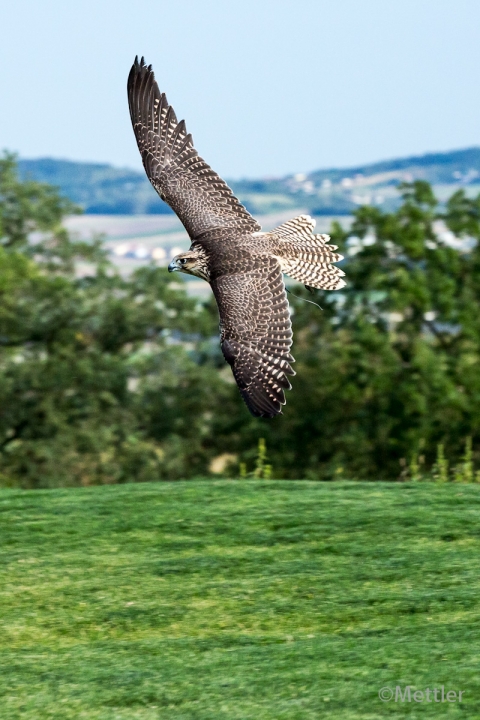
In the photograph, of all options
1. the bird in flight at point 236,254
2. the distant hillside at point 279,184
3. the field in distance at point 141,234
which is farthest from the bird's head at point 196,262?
the distant hillside at point 279,184

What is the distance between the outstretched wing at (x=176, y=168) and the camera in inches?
275

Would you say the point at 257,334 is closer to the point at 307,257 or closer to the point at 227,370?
the point at 307,257

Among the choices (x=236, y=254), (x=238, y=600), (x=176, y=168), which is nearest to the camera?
(x=238, y=600)

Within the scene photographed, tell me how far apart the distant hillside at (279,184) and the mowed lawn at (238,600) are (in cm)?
4581

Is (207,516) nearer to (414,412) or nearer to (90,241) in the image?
(414,412)

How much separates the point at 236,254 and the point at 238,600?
7.14 ft

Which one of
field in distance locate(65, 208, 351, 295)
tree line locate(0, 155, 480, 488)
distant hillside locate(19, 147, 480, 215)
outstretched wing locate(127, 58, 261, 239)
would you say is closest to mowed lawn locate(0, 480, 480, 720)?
outstretched wing locate(127, 58, 261, 239)

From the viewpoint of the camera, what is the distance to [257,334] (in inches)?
233

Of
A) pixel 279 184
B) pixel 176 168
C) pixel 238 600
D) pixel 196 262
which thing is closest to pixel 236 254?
pixel 196 262

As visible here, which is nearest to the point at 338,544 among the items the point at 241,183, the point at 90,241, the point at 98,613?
the point at 98,613

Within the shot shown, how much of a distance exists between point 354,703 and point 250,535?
2.20 m

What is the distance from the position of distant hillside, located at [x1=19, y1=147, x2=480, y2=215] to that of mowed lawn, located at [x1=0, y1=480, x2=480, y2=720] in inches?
1803

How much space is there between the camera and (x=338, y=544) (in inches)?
231

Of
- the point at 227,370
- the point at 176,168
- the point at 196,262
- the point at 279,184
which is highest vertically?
the point at 279,184
